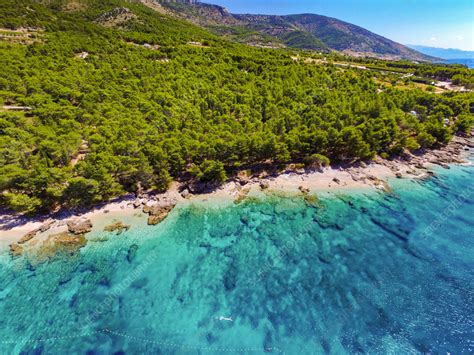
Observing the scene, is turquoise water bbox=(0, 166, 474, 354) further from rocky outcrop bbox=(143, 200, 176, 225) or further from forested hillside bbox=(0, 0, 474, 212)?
forested hillside bbox=(0, 0, 474, 212)

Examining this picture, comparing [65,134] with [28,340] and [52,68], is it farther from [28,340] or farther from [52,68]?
[52,68]

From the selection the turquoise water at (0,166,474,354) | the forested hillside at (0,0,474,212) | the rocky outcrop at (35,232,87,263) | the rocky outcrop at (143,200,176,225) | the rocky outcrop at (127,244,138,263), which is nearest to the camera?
the turquoise water at (0,166,474,354)

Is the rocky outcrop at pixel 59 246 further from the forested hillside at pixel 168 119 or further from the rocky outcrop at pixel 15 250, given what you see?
the forested hillside at pixel 168 119

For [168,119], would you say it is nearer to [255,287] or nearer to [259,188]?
[259,188]

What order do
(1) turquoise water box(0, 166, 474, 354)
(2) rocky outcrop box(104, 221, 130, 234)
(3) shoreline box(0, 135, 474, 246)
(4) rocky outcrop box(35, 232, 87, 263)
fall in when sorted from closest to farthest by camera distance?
1. (1) turquoise water box(0, 166, 474, 354)
2. (4) rocky outcrop box(35, 232, 87, 263)
3. (3) shoreline box(0, 135, 474, 246)
4. (2) rocky outcrop box(104, 221, 130, 234)

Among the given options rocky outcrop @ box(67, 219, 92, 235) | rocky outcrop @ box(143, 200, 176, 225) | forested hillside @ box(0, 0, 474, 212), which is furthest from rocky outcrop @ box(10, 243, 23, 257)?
rocky outcrop @ box(143, 200, 176, 225)

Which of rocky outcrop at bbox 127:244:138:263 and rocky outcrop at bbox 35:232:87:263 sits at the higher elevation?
rocky outcrop at bbox 35:232:87:263
